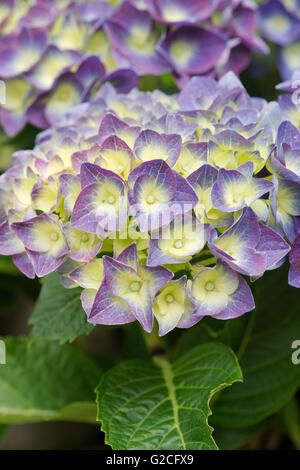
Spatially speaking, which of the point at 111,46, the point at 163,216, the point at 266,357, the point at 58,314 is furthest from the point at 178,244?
the point at 111,46

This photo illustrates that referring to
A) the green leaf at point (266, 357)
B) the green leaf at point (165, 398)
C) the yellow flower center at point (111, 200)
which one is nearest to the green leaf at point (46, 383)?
the green leaf at point (165, 398)

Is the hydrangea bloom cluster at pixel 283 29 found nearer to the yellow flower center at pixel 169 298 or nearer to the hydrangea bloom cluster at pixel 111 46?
the hydrangea bloom cluster at pixel 111 46

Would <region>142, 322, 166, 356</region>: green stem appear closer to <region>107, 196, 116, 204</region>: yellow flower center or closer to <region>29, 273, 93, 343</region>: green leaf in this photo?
<region>29, 273, 93, 343</region>: green leaf

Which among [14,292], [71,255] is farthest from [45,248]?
[14,292]

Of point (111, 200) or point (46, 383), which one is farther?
point (46, 383)

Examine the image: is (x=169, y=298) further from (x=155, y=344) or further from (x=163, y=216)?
(x=155, y=344)
